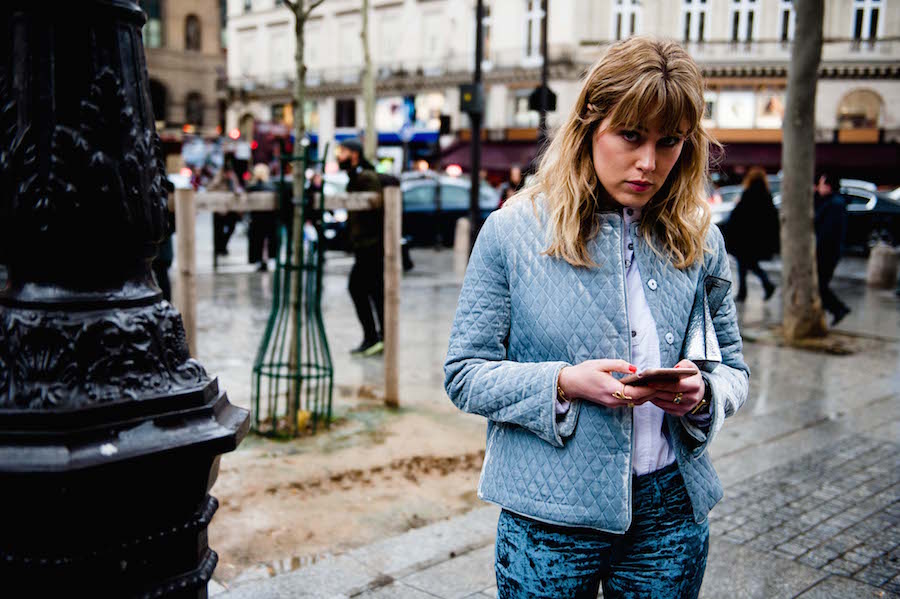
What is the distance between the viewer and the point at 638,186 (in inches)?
73.9

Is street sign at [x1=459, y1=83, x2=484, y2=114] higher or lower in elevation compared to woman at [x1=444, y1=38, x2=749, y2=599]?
higher

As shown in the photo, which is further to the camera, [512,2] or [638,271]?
[512,2]

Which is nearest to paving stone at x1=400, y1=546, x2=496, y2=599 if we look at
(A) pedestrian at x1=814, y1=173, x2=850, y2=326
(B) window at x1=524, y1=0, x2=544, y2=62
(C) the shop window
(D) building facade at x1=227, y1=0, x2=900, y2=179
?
(A) pedestrian at x1=814, y1=173, x2=850, y2=326

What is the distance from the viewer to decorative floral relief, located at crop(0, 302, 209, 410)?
174 centimetres

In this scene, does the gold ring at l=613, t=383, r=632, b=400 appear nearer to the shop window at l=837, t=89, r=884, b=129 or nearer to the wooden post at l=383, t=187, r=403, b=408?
the wooden post at l=383, t=187, r=403, b=408

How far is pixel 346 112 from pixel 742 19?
2085 centimetres

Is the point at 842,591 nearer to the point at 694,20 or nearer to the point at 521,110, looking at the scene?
the point at 694,20

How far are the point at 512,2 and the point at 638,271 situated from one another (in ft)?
128

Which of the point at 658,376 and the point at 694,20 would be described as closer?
the point at 658,376

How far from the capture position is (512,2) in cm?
3881

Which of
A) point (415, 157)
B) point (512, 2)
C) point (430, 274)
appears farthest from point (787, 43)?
point (430, 274)

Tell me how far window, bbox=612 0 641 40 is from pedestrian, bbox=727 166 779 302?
2618 centimetres

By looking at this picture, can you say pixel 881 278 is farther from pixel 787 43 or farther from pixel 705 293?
pixel 787 43

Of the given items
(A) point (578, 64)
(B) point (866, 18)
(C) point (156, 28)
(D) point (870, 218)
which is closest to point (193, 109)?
(C) point (156, 28)
